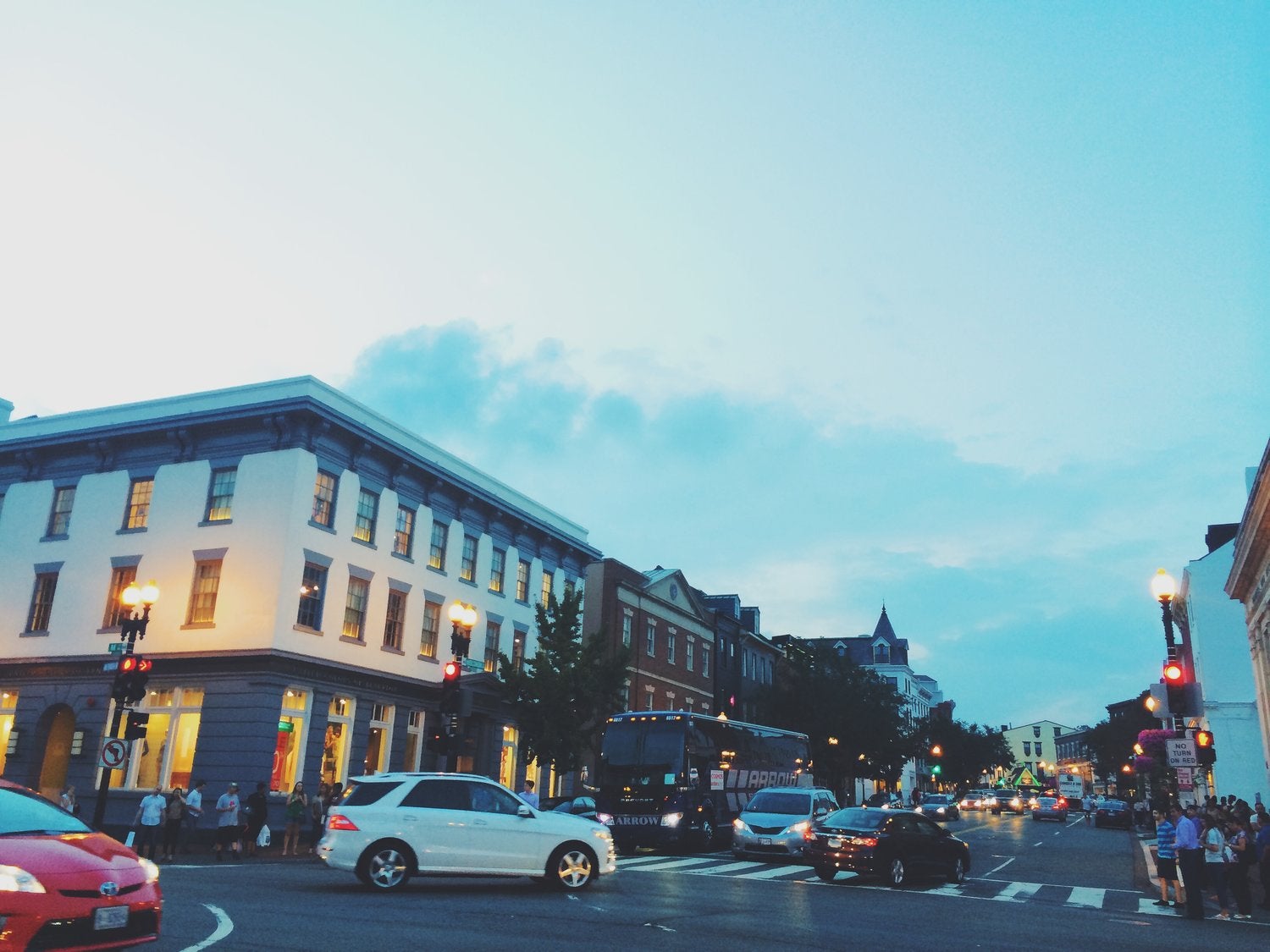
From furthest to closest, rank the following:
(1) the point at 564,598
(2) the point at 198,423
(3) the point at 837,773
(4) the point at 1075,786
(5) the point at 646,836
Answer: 1. (4) the point at 1075,786
2. (3) the point at 837,773
3. (1) the point at 564,598
4. (2) the point at 198,423
5. (5) the point at 646,836

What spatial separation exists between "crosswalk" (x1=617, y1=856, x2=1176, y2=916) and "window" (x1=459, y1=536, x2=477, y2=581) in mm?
14853

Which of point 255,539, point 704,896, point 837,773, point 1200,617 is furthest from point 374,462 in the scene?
point 837,773

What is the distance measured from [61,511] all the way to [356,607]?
1050cm

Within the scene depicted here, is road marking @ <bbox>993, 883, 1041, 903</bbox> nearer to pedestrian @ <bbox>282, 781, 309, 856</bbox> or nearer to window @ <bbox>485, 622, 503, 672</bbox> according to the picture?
pedestrian @ <bbox>282, 781, 309, 856</bbox>

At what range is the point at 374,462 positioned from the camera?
33.4 meters

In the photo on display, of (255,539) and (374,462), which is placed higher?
(374,462)

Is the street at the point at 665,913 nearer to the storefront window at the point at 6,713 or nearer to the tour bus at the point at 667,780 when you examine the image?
the tour bus at the point at 667,780

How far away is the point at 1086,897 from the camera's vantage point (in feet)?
65.9

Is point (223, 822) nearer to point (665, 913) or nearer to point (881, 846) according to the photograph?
point (665, 913)

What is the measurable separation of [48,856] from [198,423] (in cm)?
2625

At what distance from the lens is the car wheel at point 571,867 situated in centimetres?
1608

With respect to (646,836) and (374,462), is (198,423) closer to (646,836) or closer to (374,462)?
(374,462)

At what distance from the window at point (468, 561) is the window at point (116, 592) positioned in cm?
1079

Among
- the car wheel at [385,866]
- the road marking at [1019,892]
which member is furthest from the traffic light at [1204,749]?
the car wheel at [385,866]
